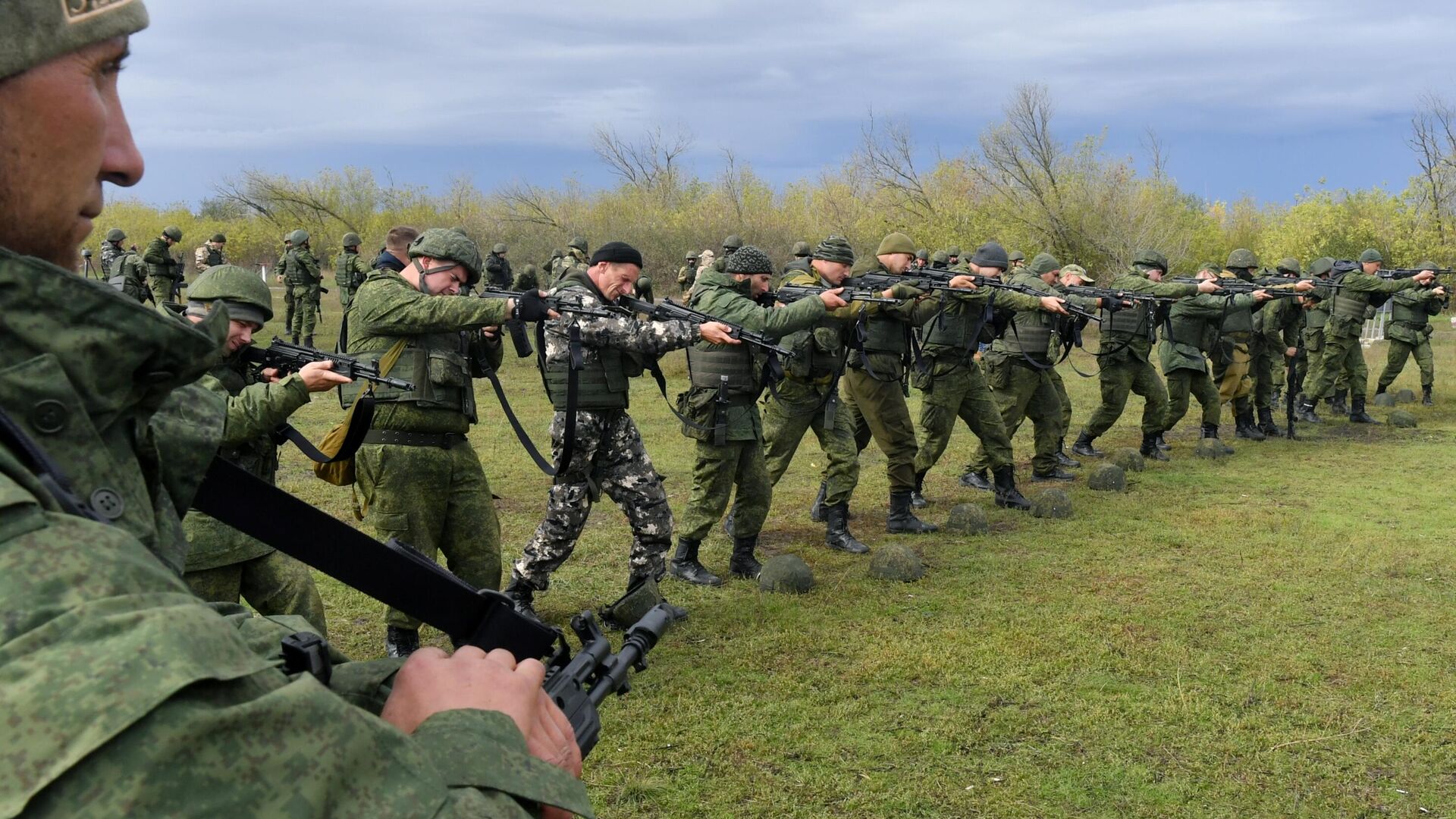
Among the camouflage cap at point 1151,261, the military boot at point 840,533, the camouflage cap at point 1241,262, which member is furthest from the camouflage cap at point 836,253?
the camouflage cap at point 1241,262

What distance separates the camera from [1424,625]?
625 cm

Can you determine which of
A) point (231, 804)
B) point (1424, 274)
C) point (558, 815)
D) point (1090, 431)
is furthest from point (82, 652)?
point (1424, 274)

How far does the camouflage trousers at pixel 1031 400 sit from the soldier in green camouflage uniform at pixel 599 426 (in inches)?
185

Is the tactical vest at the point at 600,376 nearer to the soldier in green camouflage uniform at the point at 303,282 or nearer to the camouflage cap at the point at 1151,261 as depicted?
the camouflage cap at the point at 1151,261

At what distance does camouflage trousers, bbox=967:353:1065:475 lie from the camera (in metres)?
10.3

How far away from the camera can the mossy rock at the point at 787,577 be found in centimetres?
672

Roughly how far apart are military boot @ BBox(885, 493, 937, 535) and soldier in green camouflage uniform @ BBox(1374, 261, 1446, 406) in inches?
373

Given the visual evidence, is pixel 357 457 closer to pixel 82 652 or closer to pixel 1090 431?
pixel 82 652

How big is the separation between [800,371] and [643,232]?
895 inches

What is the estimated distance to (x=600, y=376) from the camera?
20.0 feet

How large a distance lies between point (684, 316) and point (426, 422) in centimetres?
186

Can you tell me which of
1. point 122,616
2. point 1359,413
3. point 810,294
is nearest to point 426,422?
point 810,294

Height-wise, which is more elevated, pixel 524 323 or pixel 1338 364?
pixel 524 323

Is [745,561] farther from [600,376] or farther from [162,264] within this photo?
[162,264]
